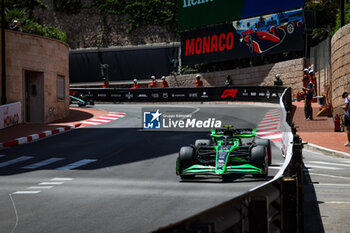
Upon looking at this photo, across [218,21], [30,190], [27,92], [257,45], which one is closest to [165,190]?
[30,190]

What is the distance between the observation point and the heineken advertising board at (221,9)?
130 feet

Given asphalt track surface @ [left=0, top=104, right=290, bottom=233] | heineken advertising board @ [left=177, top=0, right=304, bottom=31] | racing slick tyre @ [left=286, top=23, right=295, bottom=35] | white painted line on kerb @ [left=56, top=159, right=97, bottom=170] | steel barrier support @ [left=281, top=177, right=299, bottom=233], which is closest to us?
steel barrier support @ [left=281, top=177, right=299, bottom=233]

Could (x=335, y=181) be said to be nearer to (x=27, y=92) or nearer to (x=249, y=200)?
(x=249, y=200)

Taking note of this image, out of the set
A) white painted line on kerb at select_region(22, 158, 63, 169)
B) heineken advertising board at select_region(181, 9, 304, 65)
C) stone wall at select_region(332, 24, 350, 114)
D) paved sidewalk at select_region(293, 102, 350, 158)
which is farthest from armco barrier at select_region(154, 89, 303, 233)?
heineken advertising board at select_region(181, 9, 304, 65)

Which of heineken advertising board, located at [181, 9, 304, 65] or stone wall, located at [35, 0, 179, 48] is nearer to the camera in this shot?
heineken advertising board, located at [181, 9, 304, 65]

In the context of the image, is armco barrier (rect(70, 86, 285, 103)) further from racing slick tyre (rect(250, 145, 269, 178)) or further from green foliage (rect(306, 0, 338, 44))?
racing slick tyre (rect(250, 145, 269, 178))

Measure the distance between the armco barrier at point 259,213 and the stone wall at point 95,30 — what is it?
50.5 metres

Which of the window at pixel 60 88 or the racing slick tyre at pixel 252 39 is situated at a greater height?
the racing slick tyre at pixel 252 39

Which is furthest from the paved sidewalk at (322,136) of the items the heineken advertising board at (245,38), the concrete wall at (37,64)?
the concrete wall at (37,64)

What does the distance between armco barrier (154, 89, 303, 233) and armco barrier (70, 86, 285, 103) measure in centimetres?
2844

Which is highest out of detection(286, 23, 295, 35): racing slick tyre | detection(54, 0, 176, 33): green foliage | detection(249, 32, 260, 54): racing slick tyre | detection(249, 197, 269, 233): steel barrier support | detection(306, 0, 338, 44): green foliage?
detection(54, 0, 176, 33): green foliage

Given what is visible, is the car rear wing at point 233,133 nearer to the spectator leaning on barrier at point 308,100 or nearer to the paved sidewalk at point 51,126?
the paved sidewalk at point 51,126

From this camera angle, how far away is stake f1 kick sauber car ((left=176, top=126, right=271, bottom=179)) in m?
11.3

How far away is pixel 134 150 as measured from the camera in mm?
17109
